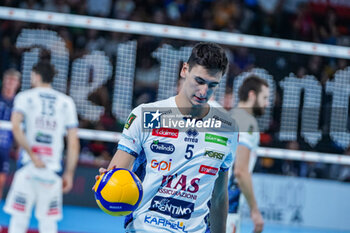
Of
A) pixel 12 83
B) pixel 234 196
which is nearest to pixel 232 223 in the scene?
pixel 234 196

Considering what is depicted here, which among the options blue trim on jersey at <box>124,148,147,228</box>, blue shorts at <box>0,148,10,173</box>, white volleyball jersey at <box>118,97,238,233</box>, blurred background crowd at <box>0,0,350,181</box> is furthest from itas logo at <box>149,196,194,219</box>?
blue shorts at <box>0,148,10,173</box>

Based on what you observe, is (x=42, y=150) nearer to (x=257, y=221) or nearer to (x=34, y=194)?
(x=34, y=194)

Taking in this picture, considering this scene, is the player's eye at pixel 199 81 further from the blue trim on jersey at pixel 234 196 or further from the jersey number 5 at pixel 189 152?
the blue trim on jersey at pixel 234 196

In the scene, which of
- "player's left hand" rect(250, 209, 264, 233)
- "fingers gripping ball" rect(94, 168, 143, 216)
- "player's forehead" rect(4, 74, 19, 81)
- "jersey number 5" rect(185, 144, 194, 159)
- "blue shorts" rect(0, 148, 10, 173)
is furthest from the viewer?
"blue shorts" rect(0, 148, 10, 173)

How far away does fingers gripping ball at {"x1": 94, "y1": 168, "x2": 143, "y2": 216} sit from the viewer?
3217mm

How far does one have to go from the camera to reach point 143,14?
12.3 metres

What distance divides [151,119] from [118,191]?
517 mm

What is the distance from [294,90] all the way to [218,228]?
19.5 ft

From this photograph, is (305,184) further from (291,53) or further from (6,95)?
(6,95)

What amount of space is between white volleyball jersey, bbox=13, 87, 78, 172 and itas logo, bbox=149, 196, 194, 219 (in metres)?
4.23

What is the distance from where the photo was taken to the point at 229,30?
11859 millimetres

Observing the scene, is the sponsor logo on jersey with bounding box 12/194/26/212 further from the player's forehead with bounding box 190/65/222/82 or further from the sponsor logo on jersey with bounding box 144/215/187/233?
the player's forehead with bounding box 190/65/222/82

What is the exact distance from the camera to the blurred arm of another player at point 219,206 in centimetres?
367

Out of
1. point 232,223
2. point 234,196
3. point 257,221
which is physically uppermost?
point 234,196
